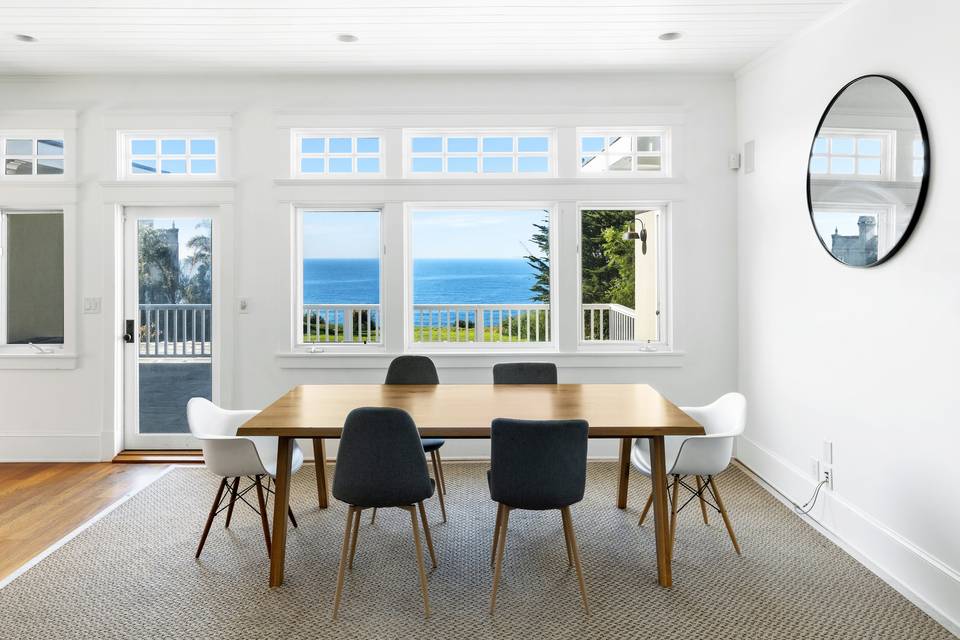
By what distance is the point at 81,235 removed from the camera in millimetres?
4574

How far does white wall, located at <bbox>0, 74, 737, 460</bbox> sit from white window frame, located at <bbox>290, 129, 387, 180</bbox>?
9cm

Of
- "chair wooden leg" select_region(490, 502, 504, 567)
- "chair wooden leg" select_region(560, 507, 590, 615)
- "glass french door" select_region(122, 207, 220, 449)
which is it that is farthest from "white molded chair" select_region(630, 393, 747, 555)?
"glass french door" select_region(122, 207, 220, 449)

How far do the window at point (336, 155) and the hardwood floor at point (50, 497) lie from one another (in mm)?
2490

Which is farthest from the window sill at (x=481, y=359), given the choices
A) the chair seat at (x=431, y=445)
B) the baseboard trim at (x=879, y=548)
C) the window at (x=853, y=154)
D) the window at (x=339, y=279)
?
the window at (x=853, y=154)

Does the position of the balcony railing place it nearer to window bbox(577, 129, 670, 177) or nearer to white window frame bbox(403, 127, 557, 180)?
white window frame bbox(403, 127, 557, 180)

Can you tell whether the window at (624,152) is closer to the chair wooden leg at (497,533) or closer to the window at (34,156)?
the chair wooden leg at (497,533)

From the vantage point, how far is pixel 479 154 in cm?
466

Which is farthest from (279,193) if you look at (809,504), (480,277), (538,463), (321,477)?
(809,504)

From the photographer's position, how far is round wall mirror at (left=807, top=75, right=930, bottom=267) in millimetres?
2658

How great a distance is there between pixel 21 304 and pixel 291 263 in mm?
2118

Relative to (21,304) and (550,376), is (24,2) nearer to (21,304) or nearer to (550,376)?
(21,304)

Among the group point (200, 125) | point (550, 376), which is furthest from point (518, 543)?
point (200, 125)

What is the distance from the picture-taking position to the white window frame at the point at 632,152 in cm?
460

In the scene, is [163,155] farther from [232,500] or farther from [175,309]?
[232,500]
